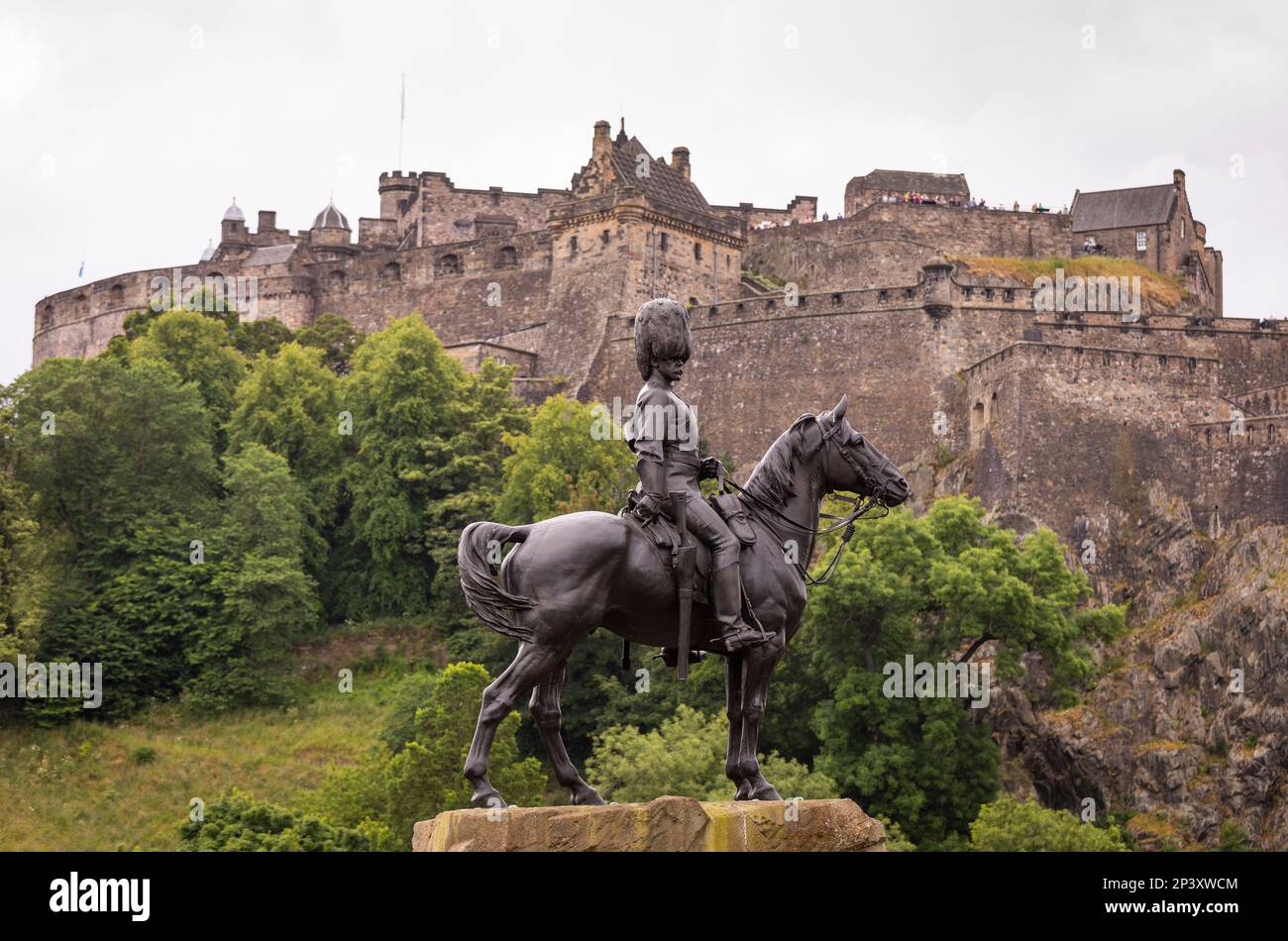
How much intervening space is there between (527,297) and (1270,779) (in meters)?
→ 37.8

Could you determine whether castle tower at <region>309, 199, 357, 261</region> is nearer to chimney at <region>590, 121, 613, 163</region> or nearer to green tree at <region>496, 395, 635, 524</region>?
chimney at <region>590, 121, 613, 163</region>

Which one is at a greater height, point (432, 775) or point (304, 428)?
point (304, 428)

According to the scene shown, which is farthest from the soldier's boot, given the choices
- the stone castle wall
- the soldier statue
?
the stone castle wall

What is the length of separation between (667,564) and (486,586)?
1.49 m

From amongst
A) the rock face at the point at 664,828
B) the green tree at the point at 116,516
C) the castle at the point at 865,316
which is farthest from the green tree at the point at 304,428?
the rock face at the point at 664,828

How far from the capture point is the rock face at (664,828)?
51.7 feet

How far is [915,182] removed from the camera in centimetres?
8719

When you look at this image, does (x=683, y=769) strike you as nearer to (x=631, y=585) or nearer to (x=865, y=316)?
(x=865, y=316)

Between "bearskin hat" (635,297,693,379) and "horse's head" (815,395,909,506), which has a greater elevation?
"bearskin hat" (635,297,693,379)

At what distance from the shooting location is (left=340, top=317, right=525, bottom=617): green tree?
6250cm

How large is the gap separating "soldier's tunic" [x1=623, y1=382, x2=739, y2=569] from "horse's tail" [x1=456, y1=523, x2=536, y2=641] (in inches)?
49.4

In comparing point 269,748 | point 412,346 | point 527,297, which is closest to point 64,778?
point 269,748

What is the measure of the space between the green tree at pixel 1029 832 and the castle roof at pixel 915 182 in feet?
149

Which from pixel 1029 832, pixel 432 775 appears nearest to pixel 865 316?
pixel 1029 832
